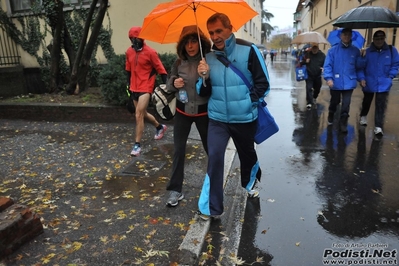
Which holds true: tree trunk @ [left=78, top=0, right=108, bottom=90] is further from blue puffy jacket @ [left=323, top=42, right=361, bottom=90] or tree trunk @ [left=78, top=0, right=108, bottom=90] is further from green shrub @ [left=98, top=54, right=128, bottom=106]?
blue puffy jacket @ [left=323, top=42, right=361, bottom=90]

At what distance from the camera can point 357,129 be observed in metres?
6.89

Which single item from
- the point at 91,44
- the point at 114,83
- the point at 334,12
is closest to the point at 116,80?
the point at 114,83

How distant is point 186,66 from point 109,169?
7.50 feet

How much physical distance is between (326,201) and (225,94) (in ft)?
5.91

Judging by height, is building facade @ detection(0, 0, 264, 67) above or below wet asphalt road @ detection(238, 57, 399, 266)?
above

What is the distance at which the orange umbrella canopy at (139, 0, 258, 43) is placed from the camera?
3.37m

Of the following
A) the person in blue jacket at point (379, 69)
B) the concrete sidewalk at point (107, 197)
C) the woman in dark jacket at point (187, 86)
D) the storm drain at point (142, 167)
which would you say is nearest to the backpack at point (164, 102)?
the woman in dark jacket at point (187, 86)

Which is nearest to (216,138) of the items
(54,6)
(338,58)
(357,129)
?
(338,58)

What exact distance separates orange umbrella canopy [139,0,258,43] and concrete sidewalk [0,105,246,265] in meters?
1.86

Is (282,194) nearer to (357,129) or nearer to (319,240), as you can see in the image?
(319,240)

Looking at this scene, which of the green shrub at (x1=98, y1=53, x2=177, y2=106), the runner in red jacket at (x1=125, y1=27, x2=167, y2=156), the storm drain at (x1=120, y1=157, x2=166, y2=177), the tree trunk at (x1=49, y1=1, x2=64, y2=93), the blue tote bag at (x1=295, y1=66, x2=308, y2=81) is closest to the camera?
the storm drain at (x1=120, y1=157, x2=166, y2=177)

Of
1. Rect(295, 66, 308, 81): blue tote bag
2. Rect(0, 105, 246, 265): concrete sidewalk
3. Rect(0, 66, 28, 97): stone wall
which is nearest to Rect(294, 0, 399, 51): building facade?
Rect(295, 66, 308, 81): blue tote bag

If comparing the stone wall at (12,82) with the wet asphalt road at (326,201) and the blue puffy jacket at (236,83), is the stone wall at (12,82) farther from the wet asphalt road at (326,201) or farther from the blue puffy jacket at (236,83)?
the blue puffy jacket at (236,83)

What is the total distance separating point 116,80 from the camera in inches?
301
